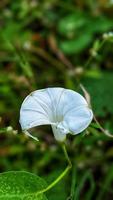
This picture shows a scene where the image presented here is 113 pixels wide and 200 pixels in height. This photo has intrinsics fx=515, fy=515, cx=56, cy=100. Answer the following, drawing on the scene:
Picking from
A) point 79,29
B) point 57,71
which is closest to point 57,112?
point 57,71

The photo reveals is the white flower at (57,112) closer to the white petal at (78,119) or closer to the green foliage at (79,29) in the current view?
the white petal at (78,119)

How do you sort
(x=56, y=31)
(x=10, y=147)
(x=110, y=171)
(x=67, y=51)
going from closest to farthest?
1. (x=110, y=171)
2. (x=10, y=147)
3. (x=67, y=51)
4. (x=56, y=31)

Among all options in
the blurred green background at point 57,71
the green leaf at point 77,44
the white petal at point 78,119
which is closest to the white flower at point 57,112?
the white petal at point 78,119

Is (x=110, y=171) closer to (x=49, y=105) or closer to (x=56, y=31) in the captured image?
(x=49, y=105)

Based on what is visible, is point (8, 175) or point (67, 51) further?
point (67, 51)

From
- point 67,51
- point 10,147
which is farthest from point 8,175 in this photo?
point 67,51
